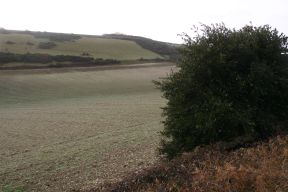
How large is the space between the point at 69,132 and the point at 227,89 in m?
14.0

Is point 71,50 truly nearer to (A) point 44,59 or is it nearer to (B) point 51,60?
(B) point 51,60

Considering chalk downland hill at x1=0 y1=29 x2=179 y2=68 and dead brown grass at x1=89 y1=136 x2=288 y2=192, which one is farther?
chalk downland hill at x1=0 y1=29 x2=179 y2=68

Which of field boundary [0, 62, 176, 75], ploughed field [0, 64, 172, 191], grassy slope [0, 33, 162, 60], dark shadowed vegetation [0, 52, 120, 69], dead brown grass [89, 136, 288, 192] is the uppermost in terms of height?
grassy slope [0, 33, 162, 60]

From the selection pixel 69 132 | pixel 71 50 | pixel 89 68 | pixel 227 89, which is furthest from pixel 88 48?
pixel 227 89

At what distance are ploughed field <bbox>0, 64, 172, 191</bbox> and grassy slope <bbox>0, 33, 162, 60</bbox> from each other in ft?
43.9

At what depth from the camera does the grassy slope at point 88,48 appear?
71981 millimetres

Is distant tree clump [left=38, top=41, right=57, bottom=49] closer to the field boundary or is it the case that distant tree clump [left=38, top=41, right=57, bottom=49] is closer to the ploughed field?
the field boundary

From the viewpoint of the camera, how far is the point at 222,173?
8.80 metres

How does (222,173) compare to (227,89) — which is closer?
(222,173)

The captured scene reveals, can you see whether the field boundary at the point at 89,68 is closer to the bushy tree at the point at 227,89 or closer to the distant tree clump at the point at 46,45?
the distant tree clump at the point at 46,45

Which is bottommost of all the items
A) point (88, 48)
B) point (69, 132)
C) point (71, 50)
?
point (69, 132)

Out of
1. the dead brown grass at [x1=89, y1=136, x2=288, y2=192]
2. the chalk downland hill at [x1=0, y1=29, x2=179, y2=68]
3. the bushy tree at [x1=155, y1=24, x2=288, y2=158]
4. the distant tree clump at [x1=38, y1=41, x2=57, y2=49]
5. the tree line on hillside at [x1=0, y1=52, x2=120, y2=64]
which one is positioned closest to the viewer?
the dead brown grass at [x1=89, y1=136, x2=288, y2=192]

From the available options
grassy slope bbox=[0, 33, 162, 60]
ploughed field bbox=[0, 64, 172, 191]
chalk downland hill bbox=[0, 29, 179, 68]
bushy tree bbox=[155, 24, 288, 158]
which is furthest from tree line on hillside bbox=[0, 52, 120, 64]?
bushy tree bbox=[155, 24, 288, 158]

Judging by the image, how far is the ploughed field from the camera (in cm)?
1595
